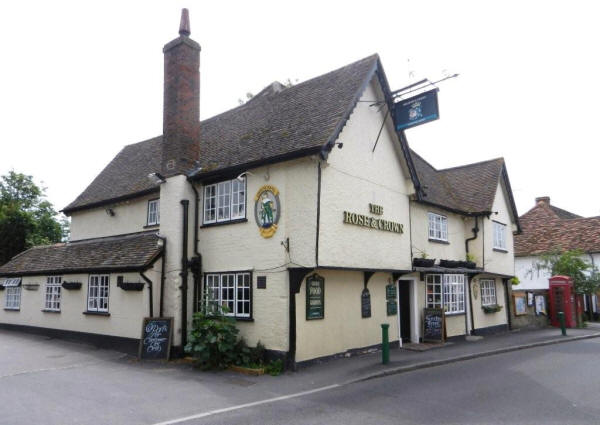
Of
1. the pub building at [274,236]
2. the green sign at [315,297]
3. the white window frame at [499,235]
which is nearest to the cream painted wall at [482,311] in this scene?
the pub building at [274,236]

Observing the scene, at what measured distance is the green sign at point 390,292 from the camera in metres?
15.2

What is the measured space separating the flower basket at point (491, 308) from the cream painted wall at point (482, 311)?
148 mm

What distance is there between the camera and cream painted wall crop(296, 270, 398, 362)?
11945 mm

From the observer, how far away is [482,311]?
1948 cm

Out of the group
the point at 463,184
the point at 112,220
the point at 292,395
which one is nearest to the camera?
the point at 292,395

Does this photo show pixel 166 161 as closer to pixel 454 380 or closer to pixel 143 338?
pixel 143 338

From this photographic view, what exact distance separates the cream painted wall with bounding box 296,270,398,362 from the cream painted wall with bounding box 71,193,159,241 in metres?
6.74

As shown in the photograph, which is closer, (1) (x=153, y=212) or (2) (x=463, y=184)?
(1) (x=153, y=212)

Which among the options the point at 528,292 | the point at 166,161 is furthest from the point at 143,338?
the point at 528,292

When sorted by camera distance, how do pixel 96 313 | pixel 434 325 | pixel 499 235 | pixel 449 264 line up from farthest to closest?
pixel 499 235, pixel 449 264, pixel 434 325, pixel 96 313

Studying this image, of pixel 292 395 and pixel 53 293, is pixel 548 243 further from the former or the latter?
pixel 53 293

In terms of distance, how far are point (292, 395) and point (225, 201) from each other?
6355 millimetres

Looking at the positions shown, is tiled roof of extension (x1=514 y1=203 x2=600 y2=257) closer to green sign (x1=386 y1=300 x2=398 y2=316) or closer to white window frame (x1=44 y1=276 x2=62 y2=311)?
green sign (x1=386 y1=300 x2=398 y2=316)

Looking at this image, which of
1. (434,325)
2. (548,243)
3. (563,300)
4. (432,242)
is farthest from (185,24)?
(548,243)
